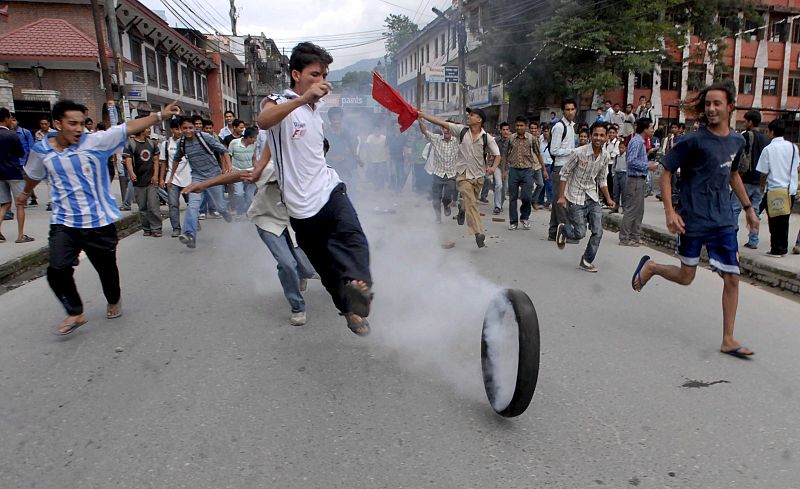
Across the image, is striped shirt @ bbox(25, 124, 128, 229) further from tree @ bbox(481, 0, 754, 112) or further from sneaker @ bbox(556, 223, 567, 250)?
tree @ bbox(481, 0, 754, 112)

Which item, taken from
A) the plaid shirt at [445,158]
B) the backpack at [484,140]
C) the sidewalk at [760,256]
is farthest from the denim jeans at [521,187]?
the sidewalk at [760,256]

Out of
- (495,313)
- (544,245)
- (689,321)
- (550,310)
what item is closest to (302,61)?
(495,313)

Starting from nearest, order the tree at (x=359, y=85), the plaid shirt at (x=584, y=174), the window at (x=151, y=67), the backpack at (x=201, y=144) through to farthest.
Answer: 1. the plaid shirt at (x=584, y=174)
2. the backpack at (x=201, y=144)
3. the window at (x=151, y=67)
4. the tree at (x=359, y=85)

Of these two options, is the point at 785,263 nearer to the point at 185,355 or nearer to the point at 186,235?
the point at 185,355

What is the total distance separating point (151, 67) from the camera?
25969 millimetres

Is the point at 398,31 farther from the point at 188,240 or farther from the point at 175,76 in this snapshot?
Result: the point at 188,240

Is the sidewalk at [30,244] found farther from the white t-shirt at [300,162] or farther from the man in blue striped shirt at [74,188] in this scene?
the white t-shirt at [300,162]

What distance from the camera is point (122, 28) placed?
22.1 meters

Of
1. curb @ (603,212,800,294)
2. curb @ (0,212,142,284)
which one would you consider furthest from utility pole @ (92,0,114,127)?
curb @ (603,212,800,294)

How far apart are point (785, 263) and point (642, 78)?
28.0 metres

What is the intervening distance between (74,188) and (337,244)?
2227 millimetres

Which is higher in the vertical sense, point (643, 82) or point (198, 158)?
point (643, 82)

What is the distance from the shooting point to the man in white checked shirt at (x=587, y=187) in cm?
621

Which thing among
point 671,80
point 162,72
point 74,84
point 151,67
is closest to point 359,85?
point 162,72
